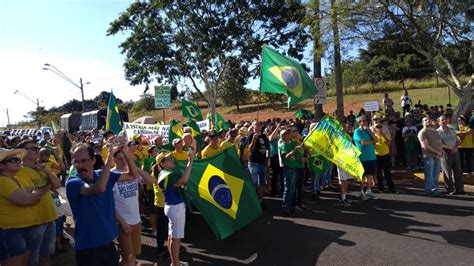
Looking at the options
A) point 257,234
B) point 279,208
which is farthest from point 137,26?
point 257,234

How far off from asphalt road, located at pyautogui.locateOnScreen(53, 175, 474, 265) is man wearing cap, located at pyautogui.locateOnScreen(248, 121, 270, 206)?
597mm

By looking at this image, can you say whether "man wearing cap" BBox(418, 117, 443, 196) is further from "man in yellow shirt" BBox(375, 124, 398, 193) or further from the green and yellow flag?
the green and yellow flag

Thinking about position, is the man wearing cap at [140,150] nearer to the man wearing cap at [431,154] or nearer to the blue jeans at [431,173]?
the man wearing cap at [431,154]

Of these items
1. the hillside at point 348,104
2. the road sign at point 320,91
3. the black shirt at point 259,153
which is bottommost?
the black shirt at point 259,153

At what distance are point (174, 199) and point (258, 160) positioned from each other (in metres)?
3.77

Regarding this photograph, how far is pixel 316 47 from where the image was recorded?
50.9ft

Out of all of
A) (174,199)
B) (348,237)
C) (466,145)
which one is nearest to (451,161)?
(466,145)

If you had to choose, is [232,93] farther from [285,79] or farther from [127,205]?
[127,205]

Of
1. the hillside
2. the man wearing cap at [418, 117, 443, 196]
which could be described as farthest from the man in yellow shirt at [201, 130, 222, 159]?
the hillside

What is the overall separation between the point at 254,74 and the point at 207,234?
17.6 m

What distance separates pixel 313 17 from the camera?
1487 cm

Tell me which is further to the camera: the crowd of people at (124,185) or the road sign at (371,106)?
the road sign at (371,106)

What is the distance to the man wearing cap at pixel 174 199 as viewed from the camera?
557 cm

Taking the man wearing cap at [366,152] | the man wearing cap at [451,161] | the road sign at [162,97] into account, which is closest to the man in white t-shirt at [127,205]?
the man wearing cap at [366,152]
